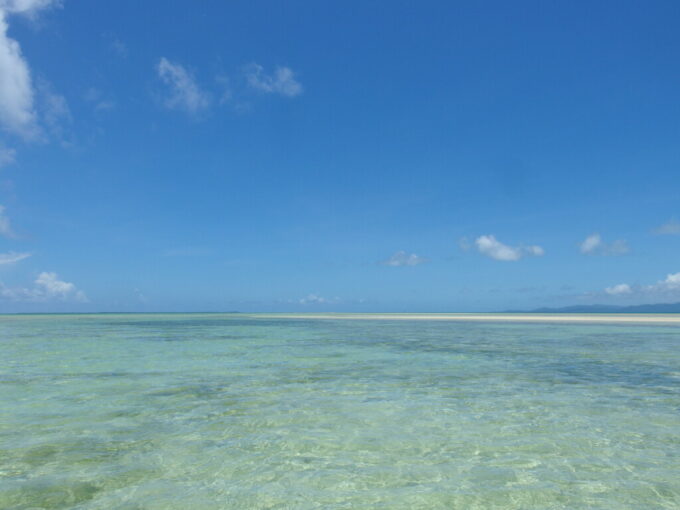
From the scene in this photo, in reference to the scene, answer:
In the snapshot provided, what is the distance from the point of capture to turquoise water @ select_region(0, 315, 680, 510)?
5.41 meters

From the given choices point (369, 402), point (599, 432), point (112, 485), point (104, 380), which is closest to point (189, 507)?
point (112, 485)

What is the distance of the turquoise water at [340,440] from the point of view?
213 inches

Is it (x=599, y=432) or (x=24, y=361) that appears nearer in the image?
(x=599, y=432)

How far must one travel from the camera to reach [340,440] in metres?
7.61

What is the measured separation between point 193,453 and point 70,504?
6.78 feet

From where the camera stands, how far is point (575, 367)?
643 inches

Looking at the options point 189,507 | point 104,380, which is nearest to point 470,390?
point 189,507

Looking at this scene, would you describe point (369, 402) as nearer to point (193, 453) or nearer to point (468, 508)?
point (193, 453)

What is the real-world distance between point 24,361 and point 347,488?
61.2ft

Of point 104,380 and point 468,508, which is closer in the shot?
point 468,508

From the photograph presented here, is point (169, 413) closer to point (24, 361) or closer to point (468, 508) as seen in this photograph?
point (468, 508)

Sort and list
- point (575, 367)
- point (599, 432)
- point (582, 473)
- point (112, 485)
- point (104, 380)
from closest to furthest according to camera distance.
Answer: point (112, 485) < point (582, 473) < point (599, 432) < point (104, 380) < point (575, 367)

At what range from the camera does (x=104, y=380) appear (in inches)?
535

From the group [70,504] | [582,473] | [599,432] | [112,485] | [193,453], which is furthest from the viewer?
[599,432]
